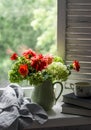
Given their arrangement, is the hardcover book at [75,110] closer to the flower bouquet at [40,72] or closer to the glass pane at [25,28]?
the flower bouquet at [40,72]

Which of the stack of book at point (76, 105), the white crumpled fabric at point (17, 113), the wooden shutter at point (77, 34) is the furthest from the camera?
the wooden shutter at point (77, 34)

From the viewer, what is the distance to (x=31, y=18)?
189 cm

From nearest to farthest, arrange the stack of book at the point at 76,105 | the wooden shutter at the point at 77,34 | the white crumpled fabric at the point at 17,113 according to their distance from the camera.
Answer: the white crumpled fabric at the point at 17,113 < the stack of book at the point at 76,105 < the wooden shutter at the point at 77,34

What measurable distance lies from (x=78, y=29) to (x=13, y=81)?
465 millimetres

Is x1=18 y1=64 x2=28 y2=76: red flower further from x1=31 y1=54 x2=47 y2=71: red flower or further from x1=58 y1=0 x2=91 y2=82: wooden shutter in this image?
x1=58 y1=0 x2=91 y2=82: wooden shutter

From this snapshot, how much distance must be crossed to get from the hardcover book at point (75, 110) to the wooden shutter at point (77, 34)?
8.7 inches

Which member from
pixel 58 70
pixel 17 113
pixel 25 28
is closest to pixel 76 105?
pixel 58 70

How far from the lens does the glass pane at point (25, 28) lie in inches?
73.7

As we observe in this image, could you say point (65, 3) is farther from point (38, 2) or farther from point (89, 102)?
point (89, 102)

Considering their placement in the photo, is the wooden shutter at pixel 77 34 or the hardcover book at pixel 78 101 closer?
the hardcover book at pixel 78 101

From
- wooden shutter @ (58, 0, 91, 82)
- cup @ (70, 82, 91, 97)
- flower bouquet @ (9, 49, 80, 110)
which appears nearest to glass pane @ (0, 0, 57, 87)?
wooden shutter @ (58, 0, 91, 82)

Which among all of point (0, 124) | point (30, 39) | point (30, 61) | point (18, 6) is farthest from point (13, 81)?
point (18, 6)

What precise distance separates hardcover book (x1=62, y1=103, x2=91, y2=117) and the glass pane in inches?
14.8

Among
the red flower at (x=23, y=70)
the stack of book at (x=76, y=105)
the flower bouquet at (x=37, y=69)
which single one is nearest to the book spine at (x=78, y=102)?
the stack of book at (x=76, y=105)
